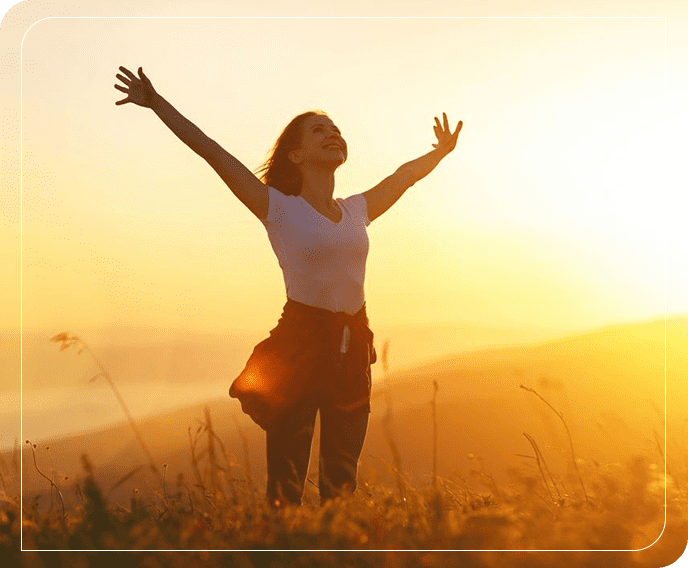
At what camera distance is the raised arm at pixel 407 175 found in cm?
561

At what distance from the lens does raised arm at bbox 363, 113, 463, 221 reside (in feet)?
18.4

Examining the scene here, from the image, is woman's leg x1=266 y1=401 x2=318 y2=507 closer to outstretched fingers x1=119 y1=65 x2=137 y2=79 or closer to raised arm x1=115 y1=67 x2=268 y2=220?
raised arm x1=115 y1=67 x2=268 y2=220

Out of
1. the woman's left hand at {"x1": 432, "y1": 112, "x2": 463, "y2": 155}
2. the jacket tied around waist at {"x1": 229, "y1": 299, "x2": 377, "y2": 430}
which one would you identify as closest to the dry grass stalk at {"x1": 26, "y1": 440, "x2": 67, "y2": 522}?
the jacket tied around waist at {"x1": 229, "y1": 299, "x2": 377, "y2": 430}

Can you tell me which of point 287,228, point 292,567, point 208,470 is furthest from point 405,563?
point 287,228

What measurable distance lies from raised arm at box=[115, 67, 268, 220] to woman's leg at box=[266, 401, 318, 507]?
112 cm

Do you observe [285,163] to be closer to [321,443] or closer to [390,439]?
[321,443]

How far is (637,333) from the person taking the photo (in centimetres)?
517

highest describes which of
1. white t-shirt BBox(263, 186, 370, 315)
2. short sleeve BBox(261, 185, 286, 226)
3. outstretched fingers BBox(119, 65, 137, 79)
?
outstretched fingers BBox(119, 65, 137, 79)

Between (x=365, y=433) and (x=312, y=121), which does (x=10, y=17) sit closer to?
(x=312, y=121)

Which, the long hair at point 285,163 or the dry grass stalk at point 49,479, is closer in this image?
the dry grass stalk at point 49,479

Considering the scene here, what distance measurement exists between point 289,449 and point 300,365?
1.52 feet

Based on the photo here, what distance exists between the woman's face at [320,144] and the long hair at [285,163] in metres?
0.03

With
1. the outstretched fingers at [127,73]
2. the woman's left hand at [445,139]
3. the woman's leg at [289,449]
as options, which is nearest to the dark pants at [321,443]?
the woman's leg at [289,449]

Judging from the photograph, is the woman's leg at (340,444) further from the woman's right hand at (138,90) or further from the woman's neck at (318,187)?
the woman's right hand at (138,90)
